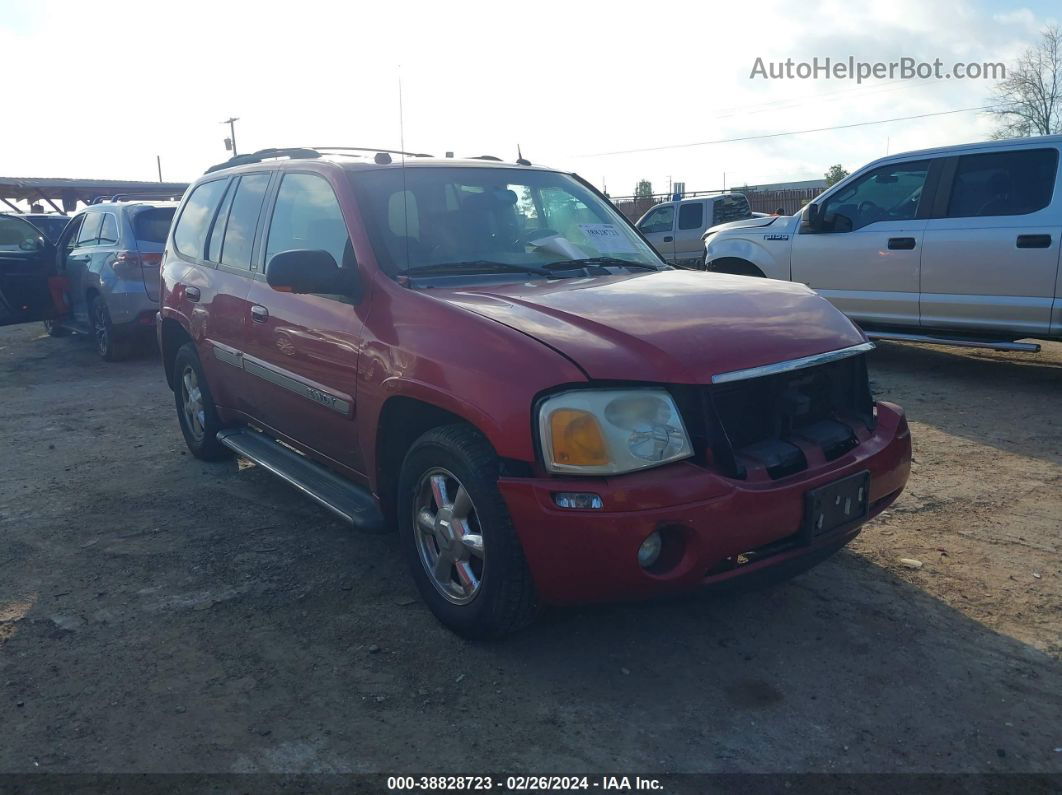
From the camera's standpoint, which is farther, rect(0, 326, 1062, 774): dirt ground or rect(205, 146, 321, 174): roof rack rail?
rect(205, 146, 321, 174): roof rack rail

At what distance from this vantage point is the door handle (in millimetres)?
6484

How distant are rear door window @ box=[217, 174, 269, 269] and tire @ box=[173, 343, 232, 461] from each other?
2.75ft

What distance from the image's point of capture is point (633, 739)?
259 cm

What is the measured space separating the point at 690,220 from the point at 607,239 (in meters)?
15.3

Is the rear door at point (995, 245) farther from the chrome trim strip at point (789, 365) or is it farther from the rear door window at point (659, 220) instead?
the rear door window at point (659, 220)

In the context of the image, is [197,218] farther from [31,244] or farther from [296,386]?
[31,244]

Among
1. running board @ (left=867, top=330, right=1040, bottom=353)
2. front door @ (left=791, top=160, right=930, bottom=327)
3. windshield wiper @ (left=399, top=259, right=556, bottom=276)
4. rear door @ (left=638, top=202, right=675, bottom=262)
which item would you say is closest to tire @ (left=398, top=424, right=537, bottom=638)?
windshield wiper @ (left=399, top=259, right=556, bottom=276)

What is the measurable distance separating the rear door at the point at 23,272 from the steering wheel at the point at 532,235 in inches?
311

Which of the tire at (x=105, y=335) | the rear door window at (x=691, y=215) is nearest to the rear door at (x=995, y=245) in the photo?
the tire at (x=105, y=335)

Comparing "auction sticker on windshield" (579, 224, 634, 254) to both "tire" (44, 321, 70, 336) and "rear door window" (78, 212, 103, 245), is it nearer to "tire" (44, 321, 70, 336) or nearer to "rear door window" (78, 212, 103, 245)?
"rear door window" (78, 212, 103, 245)

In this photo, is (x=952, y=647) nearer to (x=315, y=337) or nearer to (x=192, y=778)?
(x=192, y=778)

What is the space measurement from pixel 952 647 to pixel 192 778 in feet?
8.37

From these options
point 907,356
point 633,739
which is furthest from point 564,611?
point 907,356

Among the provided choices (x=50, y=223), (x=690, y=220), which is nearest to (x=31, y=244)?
(x=50, y=223)
